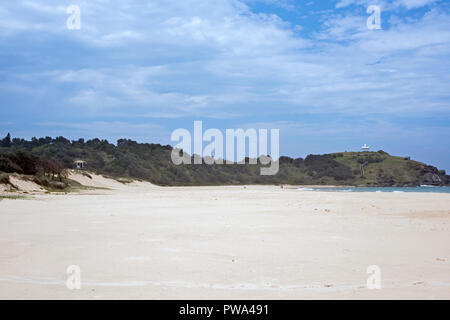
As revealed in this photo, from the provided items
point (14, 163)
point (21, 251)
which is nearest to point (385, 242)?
point (21, 251)

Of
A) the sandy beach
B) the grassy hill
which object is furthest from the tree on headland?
the sandy beach

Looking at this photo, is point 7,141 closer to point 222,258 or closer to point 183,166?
point 183,166

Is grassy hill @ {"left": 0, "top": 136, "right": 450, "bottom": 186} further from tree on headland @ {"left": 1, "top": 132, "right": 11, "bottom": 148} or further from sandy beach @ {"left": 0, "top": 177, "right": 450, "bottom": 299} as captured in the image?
sandy beach @ {"left": 0, "top": 177, "right": 450, "bottom": 299}

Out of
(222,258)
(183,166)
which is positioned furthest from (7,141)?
(222,258)

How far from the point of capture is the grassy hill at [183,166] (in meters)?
36.1

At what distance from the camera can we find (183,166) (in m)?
80.1

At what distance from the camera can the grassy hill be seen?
36125mm

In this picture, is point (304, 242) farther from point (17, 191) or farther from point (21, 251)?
point (17, 191)

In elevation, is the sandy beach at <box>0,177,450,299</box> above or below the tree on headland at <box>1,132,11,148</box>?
below

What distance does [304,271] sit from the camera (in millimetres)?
5504

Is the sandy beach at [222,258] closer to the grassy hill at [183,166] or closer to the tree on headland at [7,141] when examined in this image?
the grassy hill at [183,166]

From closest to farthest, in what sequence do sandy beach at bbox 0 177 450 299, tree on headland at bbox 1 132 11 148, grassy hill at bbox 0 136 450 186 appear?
sandy beach at bbox 0 177 450 299 → grassy hill at bbox 0 136 450 186 → tree on headland at bbox 1 132 11 148

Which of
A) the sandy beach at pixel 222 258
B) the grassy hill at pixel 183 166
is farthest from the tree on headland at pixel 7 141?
the sandy beach at pixel 222 258
